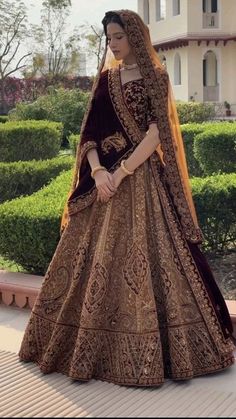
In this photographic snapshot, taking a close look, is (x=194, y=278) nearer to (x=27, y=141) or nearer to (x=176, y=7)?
(x=27, y=141)

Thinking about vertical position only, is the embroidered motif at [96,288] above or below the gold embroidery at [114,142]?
below

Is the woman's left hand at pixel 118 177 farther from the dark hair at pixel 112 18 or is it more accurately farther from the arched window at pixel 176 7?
the arched window at pixel 176 7

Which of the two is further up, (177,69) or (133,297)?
(177,69)

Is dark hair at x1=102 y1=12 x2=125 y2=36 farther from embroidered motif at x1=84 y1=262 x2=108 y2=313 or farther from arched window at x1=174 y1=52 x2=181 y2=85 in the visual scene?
arched window at x1=174 y1=52 x2=181 y2=85

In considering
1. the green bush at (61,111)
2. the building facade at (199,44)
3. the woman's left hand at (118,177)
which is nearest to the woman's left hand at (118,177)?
the woman's left hand at (118,177)

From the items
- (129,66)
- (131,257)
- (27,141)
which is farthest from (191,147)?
(131,257)

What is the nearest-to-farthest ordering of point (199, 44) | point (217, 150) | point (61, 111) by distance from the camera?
point (217, 150) → point (61, 111) → point (199, 44)

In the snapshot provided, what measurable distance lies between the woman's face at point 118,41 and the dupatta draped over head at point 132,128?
3cm

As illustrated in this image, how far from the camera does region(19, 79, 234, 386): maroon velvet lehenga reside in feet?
9.38

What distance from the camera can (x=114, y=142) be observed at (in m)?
3.08

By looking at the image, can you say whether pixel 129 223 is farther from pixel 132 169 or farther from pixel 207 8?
pixel 207 8

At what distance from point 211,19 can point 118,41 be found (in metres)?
23.4

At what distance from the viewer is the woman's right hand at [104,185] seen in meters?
2.96

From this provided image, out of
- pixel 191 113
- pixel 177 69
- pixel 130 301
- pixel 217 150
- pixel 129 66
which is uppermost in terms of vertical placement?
pixel 177 69
